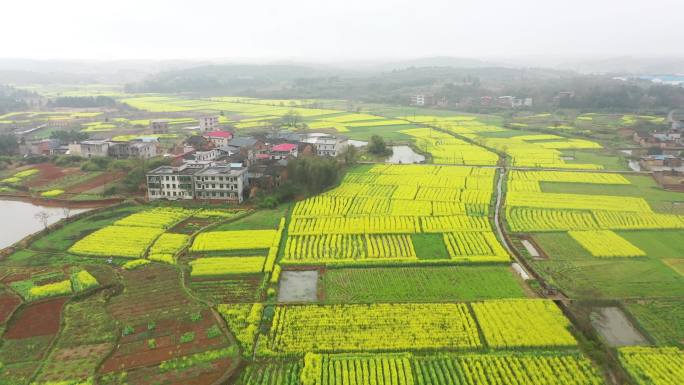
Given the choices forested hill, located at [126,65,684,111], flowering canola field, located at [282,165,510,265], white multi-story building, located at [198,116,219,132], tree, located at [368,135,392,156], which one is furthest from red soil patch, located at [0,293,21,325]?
forested hill, located at [126,65,684,111]

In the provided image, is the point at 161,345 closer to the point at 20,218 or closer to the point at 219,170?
the point at 219,170

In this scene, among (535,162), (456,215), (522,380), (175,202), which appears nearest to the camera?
(522,380)

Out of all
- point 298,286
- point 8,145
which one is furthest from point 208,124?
point 298,286

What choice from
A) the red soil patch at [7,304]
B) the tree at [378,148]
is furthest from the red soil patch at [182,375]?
the tree at [378,148]

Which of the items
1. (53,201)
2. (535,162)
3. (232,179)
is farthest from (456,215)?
(53,201)

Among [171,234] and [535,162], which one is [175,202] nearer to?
[171,234]

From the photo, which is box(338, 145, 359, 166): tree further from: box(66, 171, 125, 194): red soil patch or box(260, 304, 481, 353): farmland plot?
box(260, 304, 481, 353): farmland plot

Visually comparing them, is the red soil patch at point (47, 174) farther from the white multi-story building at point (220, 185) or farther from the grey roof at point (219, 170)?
the white multi-story building at point (220, 185)
